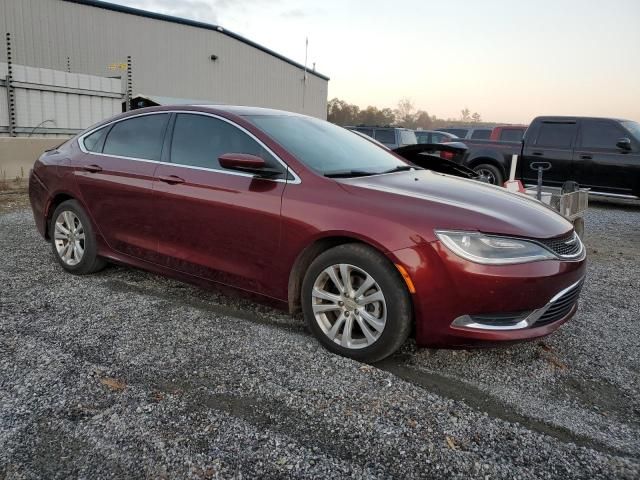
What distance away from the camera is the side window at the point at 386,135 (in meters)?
14.4

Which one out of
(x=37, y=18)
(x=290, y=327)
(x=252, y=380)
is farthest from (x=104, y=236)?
(x=37, y=18)

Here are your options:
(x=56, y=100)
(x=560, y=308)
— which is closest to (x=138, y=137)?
(x=560, y=308)

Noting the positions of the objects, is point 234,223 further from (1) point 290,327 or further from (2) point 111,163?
(2) point 111,163

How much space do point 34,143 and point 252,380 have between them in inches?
370

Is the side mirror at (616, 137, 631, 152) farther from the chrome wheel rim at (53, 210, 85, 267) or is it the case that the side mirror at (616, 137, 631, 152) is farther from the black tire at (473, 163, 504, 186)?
the chrome wheel rim at (53, 210, 85, 267)

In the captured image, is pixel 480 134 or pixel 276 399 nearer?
pixel 276 399

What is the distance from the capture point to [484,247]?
2.88m

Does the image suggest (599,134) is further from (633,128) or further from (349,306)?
(349,306)

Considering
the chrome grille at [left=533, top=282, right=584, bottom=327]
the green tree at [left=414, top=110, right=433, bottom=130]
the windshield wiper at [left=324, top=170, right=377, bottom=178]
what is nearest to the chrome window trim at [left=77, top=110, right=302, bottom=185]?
the windshield wiper at [left=324, top=170, right=377, bottom=178]

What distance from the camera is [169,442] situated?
7.80 ft

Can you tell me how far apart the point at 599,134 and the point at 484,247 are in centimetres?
931

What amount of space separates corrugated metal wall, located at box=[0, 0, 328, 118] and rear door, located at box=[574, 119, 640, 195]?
17.6m

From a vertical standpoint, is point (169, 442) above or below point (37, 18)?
below

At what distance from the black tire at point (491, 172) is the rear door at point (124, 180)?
8678 millimetres
